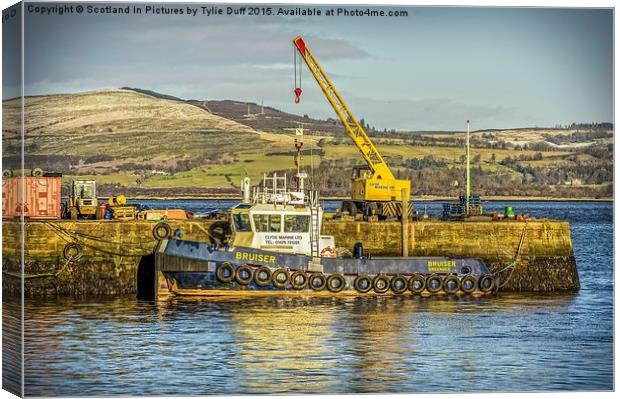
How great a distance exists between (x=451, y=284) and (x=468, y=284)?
72 centimetres

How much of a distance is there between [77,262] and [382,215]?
13281 mm

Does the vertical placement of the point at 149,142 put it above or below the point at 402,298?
above

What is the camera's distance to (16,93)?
29.2 metres

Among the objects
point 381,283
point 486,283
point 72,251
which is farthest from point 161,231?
point 486,283

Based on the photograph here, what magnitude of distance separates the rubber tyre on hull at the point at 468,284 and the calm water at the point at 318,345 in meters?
1.09

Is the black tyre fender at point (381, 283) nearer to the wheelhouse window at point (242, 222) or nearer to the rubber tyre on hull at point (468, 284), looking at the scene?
the rubber tyre on hull at point (468, 284)

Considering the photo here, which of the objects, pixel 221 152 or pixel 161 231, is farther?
pixel 221 152

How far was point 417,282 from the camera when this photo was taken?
170 ft

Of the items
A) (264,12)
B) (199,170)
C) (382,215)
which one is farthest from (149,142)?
(264,12)

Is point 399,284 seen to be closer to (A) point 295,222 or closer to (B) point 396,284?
(B) point 396,284

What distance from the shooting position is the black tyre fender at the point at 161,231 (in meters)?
53.9

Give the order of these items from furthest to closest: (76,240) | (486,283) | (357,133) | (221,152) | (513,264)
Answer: (221,152)
(357,133)
(513,264)
(76,240)
(486,283)

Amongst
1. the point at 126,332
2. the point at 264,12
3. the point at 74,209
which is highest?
the point at 264,12

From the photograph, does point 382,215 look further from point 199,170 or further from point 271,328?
point 199,170
